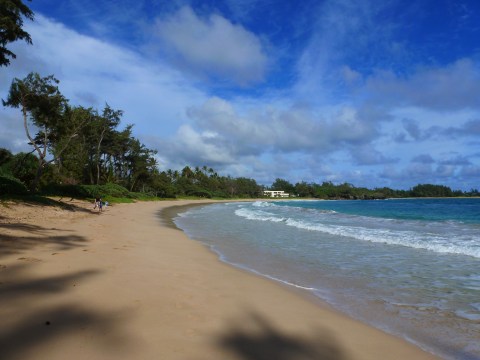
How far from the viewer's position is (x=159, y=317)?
4457 mm

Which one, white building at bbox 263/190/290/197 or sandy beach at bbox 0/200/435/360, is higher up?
white building at bbox 263/190/290/197

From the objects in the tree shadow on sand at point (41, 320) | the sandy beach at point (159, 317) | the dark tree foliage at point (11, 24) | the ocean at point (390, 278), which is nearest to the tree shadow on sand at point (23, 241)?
the sandy beach at point (159, 317)

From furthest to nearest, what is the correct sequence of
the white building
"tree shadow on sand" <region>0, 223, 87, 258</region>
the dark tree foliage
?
the white building, the dark tree foliage, "tree shadow on sand" <region>0, 223, 87, 258</region>

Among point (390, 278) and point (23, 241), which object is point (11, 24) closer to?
point (23, 241)

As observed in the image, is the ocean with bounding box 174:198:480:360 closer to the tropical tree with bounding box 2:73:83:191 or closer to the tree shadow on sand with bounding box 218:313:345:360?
the tree shadow on sand with bounding box 218:313:345:360

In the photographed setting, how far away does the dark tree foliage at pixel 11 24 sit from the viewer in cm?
1844

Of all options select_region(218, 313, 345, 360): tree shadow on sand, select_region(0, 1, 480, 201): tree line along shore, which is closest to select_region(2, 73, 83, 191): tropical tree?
select_region(0, 1, 480, 201): tree line along shore

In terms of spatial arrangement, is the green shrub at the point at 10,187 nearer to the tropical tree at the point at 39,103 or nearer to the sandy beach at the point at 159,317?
the tropical tree at the point at 39,103

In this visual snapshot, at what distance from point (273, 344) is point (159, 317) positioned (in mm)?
1592

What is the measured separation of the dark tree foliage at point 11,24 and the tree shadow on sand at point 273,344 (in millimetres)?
21700

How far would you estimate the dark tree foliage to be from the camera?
60.5ft

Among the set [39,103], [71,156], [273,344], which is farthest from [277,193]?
[273,344]

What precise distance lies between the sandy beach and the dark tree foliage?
660 inches

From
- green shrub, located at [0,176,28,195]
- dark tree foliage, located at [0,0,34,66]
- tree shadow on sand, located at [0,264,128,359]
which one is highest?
dark tree foliage, located at [0,0,34,66]
